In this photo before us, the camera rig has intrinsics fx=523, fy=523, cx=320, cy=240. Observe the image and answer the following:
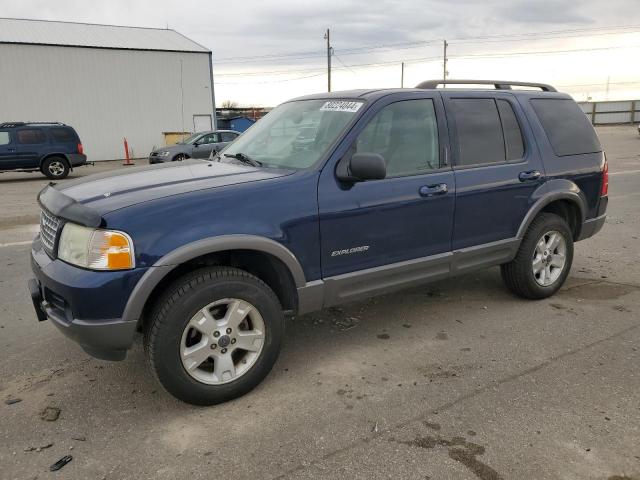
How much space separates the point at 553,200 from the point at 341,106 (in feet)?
7.02

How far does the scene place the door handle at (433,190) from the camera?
3752 millimetres

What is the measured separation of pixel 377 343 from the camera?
13.0ft

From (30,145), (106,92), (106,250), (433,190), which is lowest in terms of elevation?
(30,145)

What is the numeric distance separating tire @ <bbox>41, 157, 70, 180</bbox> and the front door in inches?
627

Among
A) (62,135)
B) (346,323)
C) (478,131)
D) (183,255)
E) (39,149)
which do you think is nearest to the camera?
(183,255)

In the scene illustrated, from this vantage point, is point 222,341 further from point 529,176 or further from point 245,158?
point 529,176

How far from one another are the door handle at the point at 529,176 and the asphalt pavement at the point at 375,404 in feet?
3.75

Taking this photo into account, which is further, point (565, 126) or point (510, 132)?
point (565, 126)

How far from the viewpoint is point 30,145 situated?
16406 mm

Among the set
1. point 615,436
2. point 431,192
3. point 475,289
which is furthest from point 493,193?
point 615,436

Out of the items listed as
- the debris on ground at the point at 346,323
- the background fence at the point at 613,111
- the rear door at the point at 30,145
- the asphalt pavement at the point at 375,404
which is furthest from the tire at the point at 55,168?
the background fence at the point at 613,111

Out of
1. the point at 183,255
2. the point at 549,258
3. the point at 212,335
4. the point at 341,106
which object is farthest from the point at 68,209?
the point at 549,258

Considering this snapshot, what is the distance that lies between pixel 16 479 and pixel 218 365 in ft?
3.62

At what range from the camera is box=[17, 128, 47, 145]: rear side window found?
16.3m
